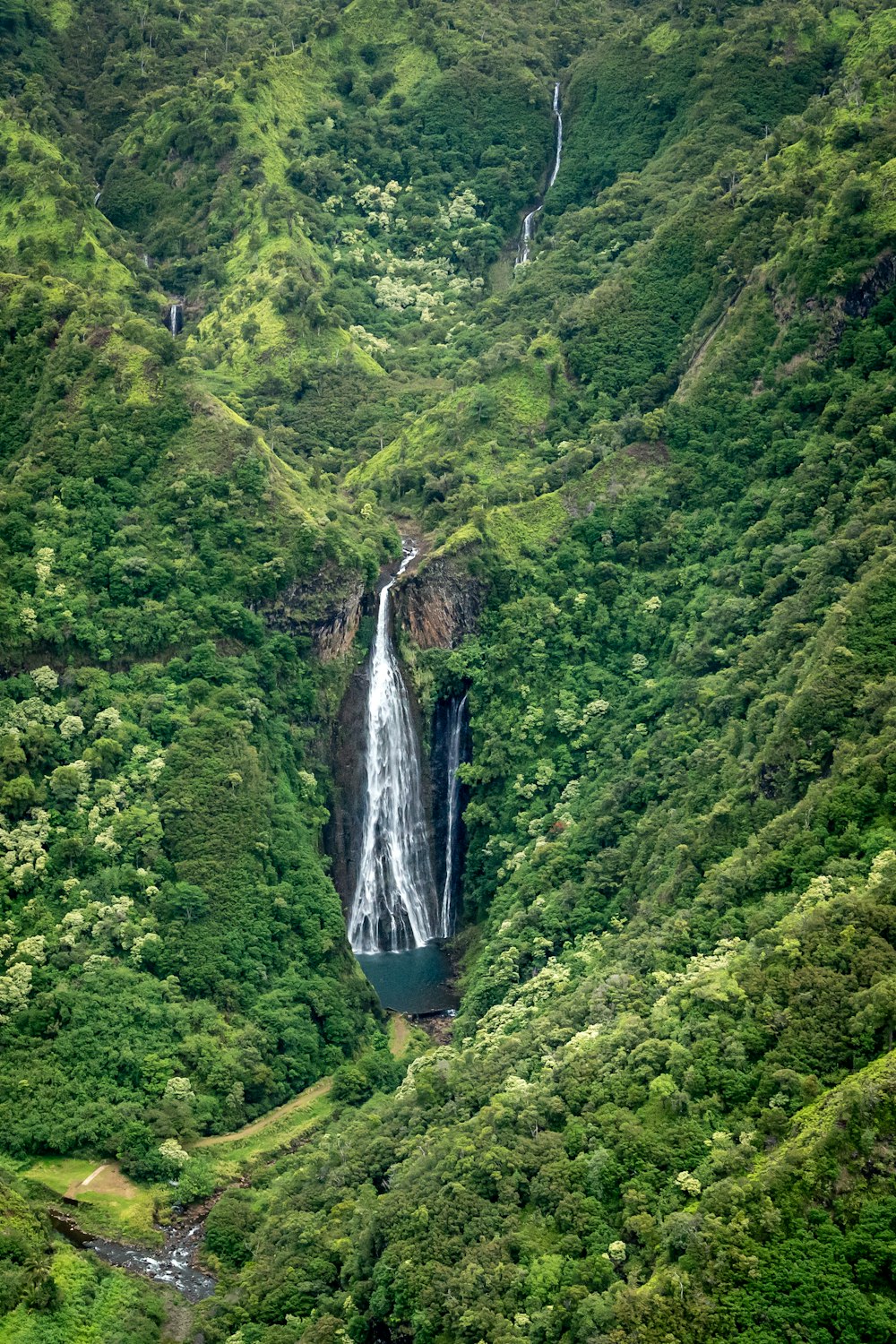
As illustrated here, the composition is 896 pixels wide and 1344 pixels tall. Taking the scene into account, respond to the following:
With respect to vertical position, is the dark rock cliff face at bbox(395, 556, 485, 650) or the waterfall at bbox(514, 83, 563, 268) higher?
the waterfall at bbox(514, 83, 563, 268)

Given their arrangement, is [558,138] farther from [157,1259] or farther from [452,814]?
[157,1259]

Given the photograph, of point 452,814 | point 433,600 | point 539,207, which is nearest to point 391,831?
point 452,814

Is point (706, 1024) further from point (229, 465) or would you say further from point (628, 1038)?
point (229, 465)

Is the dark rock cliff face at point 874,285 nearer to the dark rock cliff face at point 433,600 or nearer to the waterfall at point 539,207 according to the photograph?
the dark rock cliff face at point 433,600

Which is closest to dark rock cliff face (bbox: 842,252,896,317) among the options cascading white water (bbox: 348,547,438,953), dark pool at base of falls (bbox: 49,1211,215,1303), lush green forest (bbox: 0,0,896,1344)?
lush green forest (bbox: 0,0,896,1344)

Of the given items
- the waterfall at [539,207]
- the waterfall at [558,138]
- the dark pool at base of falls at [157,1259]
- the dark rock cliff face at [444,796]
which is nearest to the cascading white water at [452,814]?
the dark rock cliff face at [444,796]

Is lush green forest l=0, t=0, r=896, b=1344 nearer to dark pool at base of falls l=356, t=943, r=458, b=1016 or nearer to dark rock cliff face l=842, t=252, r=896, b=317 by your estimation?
dark rock cliff face l=842, t=252, r=896, b=317

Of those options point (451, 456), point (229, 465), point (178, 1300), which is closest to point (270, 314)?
point (451, 456)
